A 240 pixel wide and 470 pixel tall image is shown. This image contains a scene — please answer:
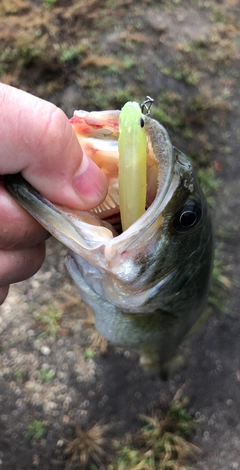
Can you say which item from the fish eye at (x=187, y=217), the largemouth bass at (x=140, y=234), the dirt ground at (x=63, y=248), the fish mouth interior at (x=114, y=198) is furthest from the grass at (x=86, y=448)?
the fish eye at (x=187, y=217)

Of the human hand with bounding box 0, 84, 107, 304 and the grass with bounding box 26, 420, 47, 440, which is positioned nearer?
the human hand with bounding box 0, 84, 107, 304

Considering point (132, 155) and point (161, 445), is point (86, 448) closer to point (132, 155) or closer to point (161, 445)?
point (161, 445)

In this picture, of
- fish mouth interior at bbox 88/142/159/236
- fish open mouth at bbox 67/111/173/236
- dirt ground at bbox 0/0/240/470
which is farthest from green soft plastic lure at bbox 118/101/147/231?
dirt ground at bbox 0/0/240/470

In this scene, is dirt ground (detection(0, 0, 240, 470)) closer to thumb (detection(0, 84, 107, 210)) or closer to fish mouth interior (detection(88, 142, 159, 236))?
fish mouth interior (detection(88, 142, 159, 236))

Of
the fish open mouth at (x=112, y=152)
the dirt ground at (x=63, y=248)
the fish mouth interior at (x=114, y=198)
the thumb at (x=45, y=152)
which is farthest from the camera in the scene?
the dirt ground at (x=63, y=248)

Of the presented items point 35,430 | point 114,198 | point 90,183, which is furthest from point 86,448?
point 90,183

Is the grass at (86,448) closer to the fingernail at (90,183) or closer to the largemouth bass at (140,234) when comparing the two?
the largemouth bass at (140,234)

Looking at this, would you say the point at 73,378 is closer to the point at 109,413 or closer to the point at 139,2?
the point at 109,413
